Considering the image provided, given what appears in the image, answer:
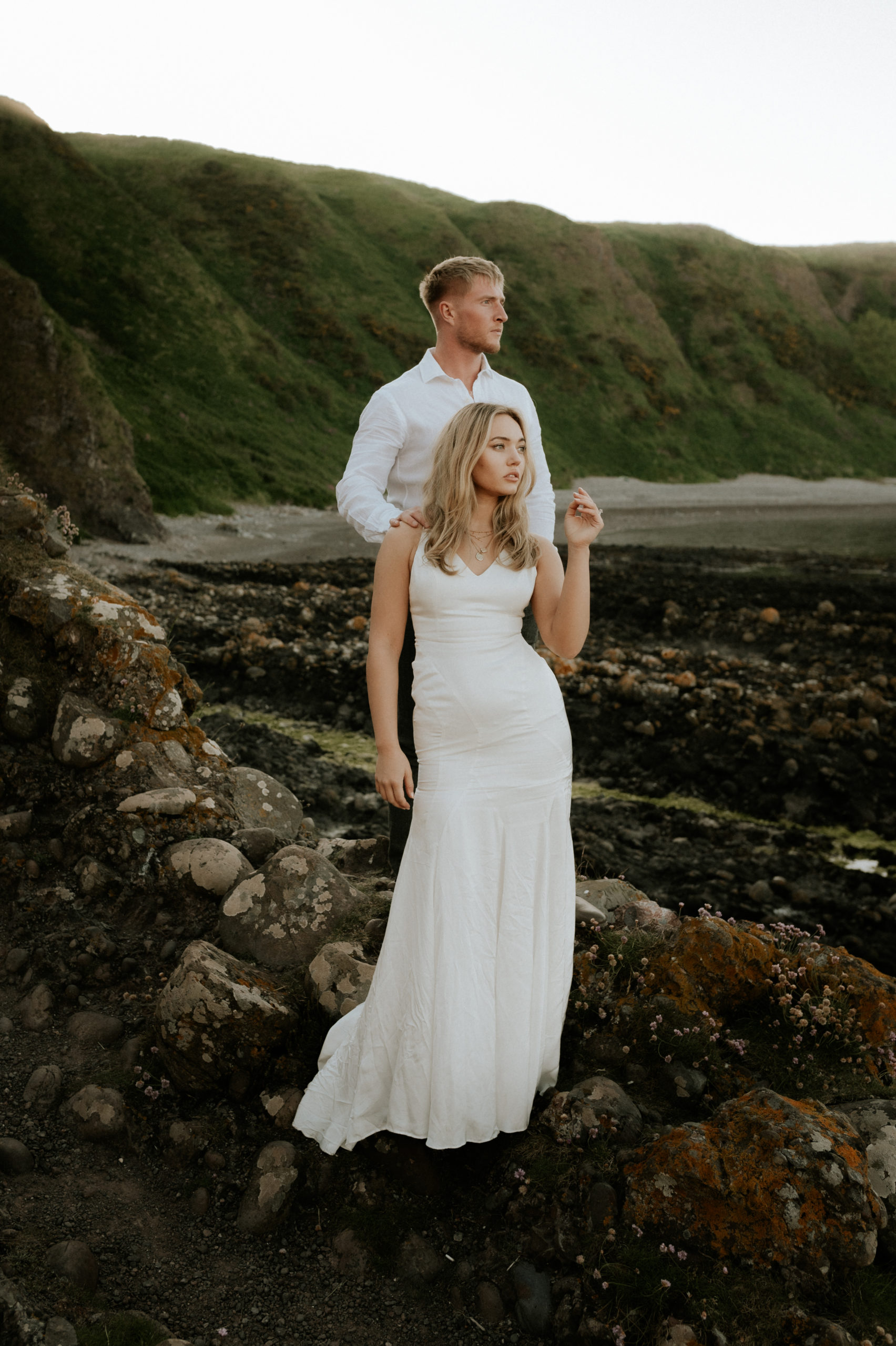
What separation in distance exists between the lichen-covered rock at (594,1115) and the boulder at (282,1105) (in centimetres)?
118

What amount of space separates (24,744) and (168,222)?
314ft

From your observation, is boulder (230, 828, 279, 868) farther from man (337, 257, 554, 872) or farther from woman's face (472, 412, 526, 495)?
woman's face (472, 412, 526, 495)

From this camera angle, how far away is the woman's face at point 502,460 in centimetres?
368

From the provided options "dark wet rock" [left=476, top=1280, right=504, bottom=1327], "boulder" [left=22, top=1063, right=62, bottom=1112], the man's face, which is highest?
the man's face

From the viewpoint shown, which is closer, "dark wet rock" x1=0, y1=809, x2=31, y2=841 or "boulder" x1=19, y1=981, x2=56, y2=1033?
"boulder" x1=19, y1=981, x2=56, y2=1033

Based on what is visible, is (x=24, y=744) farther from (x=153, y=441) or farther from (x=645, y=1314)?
(x=153, y=441)

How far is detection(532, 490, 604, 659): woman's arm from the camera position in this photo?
12.1ft

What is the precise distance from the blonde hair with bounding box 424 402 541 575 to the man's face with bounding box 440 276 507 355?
74 cm

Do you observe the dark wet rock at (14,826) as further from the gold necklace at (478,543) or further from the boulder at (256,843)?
the gold necklace at (478,543)

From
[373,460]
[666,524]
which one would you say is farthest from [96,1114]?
[666,524]

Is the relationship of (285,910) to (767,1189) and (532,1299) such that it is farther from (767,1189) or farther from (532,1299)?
(767,1189)

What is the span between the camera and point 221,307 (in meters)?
65.4

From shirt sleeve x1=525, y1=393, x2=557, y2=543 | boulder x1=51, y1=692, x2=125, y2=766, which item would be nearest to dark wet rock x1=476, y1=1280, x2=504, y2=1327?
shirt sleeve x1=525, y1=393, x2=557, y2=543

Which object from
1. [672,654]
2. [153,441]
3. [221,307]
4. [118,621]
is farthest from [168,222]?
[118,621]
